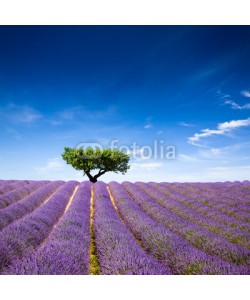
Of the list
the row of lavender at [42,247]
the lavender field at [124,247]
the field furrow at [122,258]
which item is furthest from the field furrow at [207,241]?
the row of lavender at [42,247]

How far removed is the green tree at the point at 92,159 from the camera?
68.3 feet

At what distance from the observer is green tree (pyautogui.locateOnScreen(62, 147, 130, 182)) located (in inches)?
820

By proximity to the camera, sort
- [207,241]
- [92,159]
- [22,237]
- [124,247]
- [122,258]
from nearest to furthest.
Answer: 1. [122,258]
2. [124,247]
3. [22,237]
4. [207,241]
5. [92,159]

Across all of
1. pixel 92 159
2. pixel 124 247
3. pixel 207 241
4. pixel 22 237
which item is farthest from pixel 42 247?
pixel 92 159

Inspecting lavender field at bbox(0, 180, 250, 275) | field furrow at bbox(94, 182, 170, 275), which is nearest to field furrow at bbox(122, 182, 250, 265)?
lavender field at bbox(0, 180, 250, 275)

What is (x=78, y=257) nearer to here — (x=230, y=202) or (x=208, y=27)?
(x=208, y=27)

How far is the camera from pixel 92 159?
20.9 metres

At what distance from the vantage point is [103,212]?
6.94m

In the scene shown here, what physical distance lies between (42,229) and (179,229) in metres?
3.00

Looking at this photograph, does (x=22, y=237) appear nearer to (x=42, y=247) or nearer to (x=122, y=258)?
(x=42, y=247)

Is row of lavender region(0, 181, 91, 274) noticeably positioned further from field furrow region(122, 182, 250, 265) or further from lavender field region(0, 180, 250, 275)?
field furrow region(122, 182, 250, 265)

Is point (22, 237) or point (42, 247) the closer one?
point (42, 247)

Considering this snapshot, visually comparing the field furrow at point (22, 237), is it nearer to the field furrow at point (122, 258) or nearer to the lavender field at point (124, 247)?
the lavender field at point (124, 247)

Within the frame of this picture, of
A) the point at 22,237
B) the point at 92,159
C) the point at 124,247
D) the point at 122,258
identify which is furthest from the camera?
the point at 92,159
